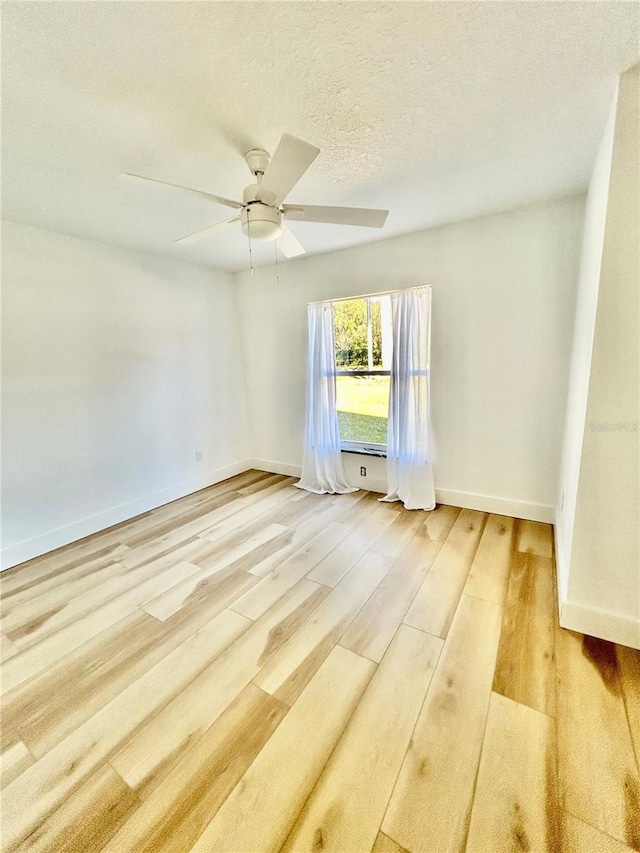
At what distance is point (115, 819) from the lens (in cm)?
101

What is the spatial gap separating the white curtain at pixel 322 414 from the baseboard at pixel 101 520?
1.17 meters

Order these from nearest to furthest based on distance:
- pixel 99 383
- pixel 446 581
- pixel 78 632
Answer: pixel 78 632, pixel 446 581, pixel 99 383

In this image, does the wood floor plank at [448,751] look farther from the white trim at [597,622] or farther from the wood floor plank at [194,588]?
the wood floor plank at [194,588]

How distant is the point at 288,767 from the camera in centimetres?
112

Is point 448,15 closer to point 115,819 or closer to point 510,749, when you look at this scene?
point 510,749

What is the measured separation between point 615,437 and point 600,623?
2.97 feet

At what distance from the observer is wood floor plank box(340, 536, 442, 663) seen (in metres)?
1.61

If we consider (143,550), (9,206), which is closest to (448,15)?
(9,206)

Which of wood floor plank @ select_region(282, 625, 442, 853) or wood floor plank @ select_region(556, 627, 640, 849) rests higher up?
wood floor plank @ select_region(556, 627, 640, 849)

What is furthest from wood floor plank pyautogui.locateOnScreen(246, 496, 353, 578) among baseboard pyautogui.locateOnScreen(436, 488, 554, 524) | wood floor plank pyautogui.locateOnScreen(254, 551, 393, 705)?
baseboard pyautogui.locateOnScreen(436, 488, 554, 524)

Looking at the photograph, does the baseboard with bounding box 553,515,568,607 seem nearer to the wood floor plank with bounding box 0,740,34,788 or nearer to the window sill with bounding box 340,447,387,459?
the window sill with bounding box 340,447,387,459

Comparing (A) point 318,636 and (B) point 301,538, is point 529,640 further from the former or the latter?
(B) point 301,538

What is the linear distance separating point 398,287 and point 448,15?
1.96 metres

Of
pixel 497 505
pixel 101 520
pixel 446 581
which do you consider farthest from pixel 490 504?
pixel 101 520
